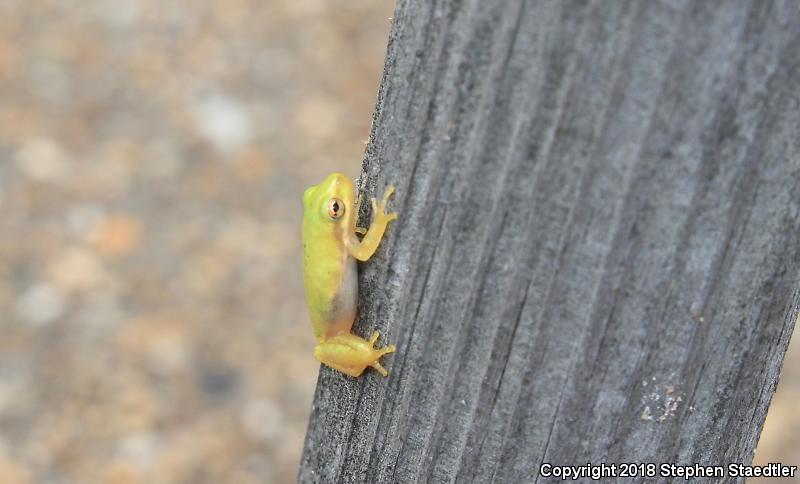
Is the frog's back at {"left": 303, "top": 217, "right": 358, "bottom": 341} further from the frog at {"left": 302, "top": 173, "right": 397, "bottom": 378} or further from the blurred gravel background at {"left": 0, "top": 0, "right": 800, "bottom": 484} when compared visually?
the blurred gravel background at {"left": 0, "top": 0, "right": 800, "bottom": 484}

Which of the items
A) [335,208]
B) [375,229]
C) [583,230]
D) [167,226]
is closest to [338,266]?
[335,208]

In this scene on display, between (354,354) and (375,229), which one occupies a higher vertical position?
(375,229)

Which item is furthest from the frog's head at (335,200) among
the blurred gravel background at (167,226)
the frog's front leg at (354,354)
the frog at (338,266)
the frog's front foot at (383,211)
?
the blurred gravel background at (167,226)

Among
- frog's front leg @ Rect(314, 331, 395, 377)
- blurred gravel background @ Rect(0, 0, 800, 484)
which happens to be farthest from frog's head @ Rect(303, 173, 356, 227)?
blurred gravel background @ Rect(0, 0, 800, 484)

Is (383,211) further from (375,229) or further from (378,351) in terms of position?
(378,351)

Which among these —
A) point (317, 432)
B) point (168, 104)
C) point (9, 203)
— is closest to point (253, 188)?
point (168, 104)

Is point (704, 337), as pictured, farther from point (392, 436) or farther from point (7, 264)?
point (7, 264)
